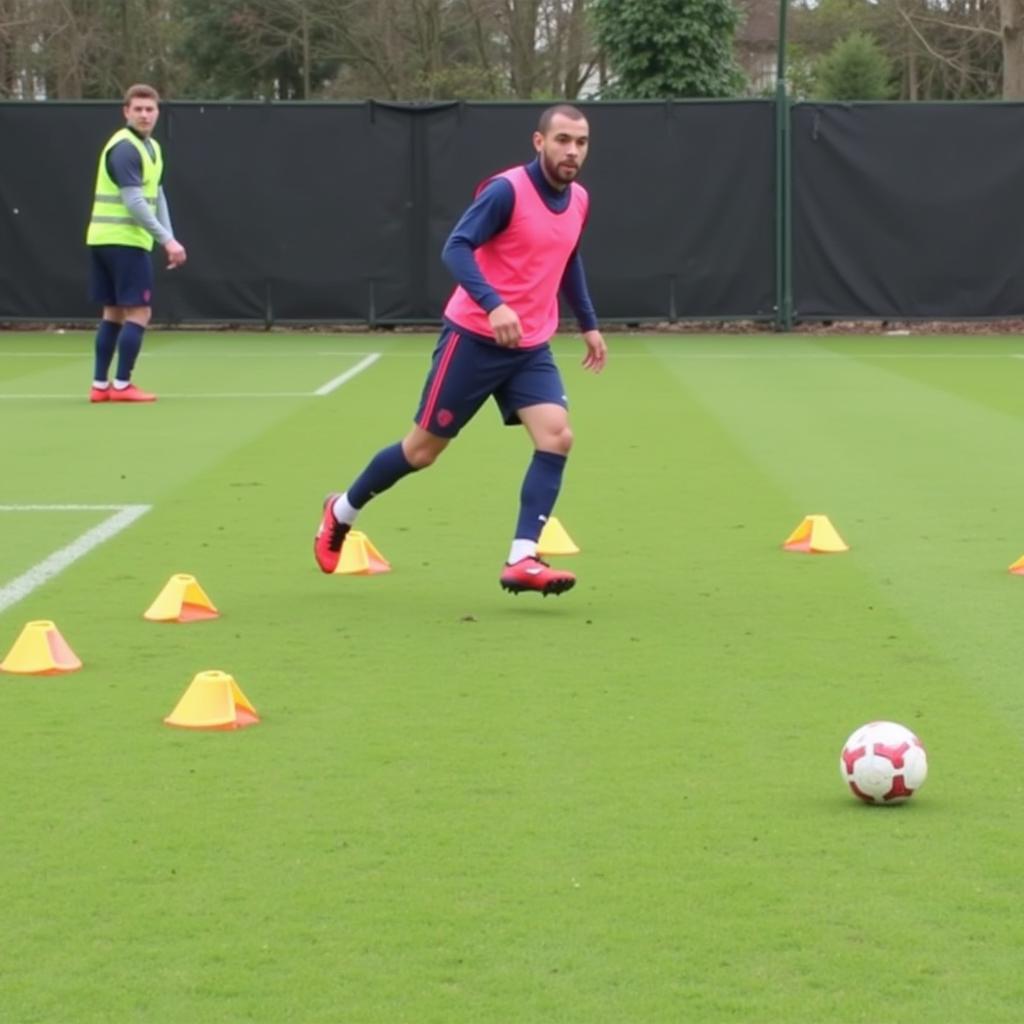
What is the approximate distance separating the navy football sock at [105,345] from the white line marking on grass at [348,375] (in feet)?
6.40

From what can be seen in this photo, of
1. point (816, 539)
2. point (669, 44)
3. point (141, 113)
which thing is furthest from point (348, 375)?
point (669, 44)

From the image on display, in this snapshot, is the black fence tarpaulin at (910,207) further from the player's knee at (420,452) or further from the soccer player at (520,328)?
the player's knee at (420,452)

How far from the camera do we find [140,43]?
55.9 meters

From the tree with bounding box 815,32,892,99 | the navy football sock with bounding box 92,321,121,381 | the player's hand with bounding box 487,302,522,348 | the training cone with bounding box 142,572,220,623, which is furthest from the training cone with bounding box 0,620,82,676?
the tree with bounding box 815,32,892,99

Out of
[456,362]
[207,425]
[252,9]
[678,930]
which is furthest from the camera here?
[252,9]

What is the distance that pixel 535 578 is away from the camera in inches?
317

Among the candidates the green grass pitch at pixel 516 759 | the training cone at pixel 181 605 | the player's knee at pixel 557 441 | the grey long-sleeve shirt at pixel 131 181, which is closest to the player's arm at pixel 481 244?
the player's knee at pixel 557 441

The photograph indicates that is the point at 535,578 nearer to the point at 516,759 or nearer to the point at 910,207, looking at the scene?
the point at 516,759

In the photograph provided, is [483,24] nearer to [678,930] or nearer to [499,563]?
[499,563]

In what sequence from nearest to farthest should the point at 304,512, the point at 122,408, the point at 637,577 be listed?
the point at 637,577
the point at 304,512
the point at 122,408

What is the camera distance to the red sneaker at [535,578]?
8.02 meters

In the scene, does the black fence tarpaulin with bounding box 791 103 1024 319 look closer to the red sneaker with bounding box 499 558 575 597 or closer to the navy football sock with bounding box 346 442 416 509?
the navy football sock with bounding box 346 442 416 509

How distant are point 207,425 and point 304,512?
445 centimetres

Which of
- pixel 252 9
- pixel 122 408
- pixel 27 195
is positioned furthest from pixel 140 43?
pixel 122 408
